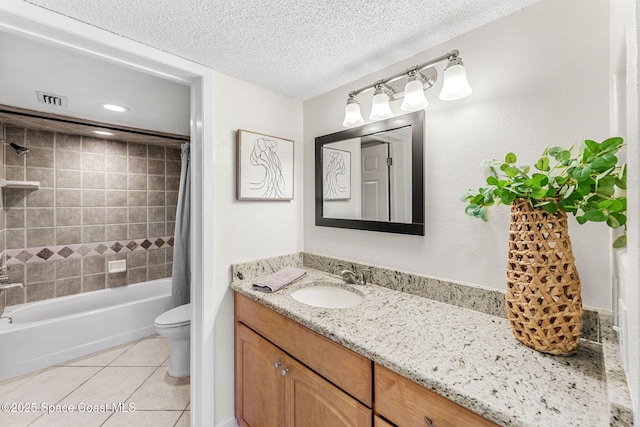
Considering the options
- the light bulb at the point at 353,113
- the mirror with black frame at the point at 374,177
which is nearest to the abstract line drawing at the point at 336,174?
the mirror with black frame at the point at 374,177

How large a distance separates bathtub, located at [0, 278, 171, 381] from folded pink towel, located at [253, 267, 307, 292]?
77.7 inches

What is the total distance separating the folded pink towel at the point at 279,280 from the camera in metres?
1.39

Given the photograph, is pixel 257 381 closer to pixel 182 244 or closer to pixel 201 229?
pixel 201 229

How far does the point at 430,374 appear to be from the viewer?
717 millimetres

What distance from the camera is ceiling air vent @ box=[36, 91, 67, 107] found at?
182 centimetres

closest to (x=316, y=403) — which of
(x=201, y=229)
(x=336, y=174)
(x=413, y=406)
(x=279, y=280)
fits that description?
(x=413, y=406)

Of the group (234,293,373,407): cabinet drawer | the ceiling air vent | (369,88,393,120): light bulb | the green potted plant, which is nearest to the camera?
the green potted plant

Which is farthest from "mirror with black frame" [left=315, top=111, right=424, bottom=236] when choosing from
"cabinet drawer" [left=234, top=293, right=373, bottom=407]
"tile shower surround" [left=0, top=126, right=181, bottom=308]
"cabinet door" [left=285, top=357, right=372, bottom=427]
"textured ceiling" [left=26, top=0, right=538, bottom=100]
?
"tile shower surround" [left=0, top=126, right=181, bottom=308]

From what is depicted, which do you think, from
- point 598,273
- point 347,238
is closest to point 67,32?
point 347,238

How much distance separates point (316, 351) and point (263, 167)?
43.2 inches

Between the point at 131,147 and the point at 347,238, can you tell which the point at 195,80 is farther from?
the point at 131,147

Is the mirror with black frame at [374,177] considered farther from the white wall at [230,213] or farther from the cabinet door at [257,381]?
the cabinet door at [257,381]

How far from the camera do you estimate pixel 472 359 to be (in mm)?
784

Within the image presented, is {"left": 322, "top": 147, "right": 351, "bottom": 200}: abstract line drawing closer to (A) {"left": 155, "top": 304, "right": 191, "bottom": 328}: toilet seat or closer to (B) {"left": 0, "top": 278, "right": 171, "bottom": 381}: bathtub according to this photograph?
(A) {"left": 155, "top": 304, "right": 191, "bottom": 328}: toilet seat
